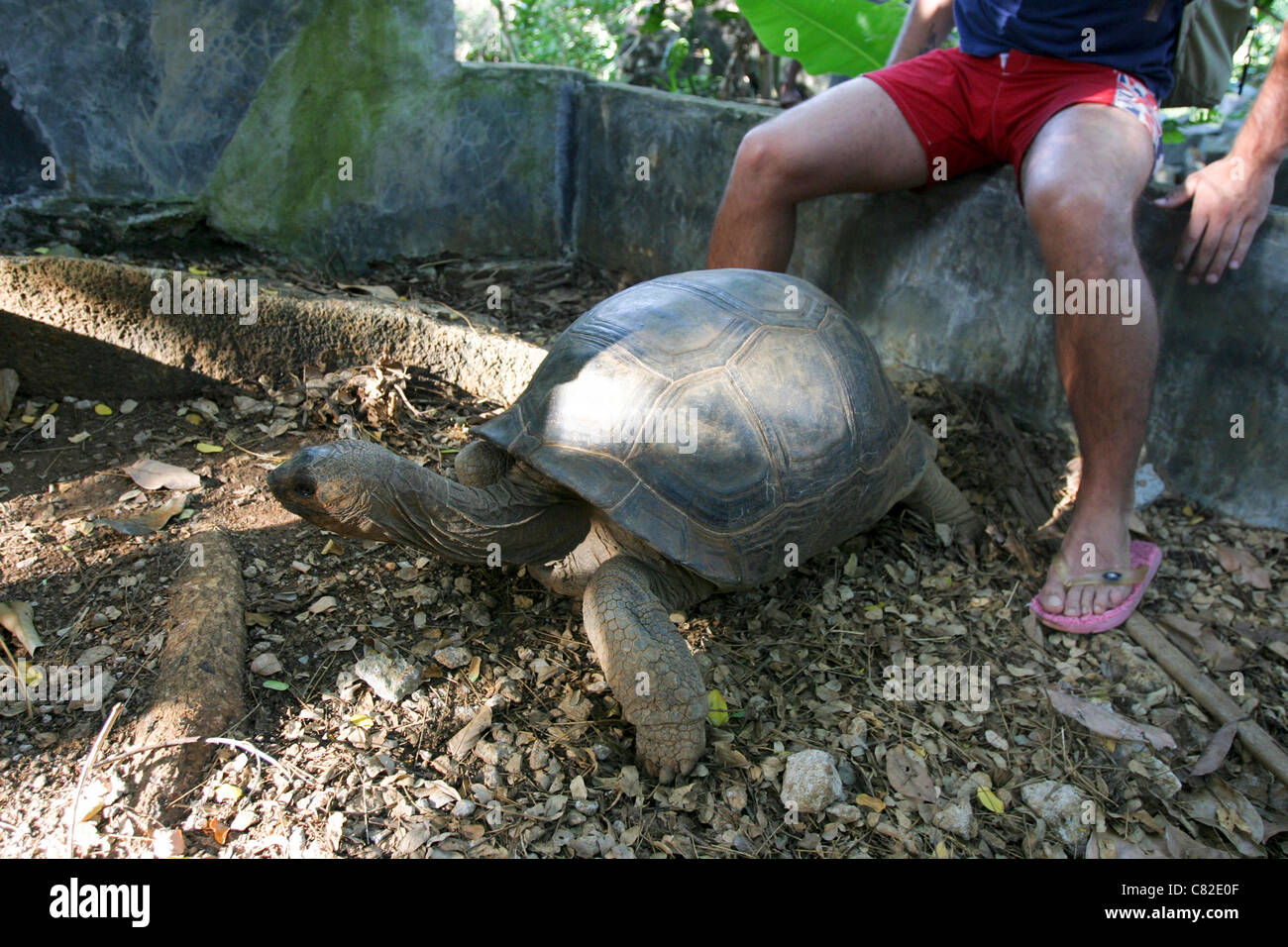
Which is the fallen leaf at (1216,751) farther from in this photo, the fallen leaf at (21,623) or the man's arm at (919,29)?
the fallen leaf at (21,623)

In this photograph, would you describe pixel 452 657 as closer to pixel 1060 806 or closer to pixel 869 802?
pixel 869 802

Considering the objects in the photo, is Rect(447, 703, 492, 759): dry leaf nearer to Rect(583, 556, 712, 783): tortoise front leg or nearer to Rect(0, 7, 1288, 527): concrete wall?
Rect(583, 556, 712, 783): tortoise front leg

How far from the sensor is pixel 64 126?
3.28 metres

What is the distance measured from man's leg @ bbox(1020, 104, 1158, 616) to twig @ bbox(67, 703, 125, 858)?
92.0 inches

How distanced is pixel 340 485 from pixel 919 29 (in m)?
2.77

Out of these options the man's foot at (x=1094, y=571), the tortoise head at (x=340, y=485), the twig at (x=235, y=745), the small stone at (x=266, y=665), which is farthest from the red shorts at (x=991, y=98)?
the twig at (x=235, y=745)

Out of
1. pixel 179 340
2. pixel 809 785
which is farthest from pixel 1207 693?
pixel 179 340

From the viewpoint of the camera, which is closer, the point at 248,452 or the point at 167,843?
the point at 167,843

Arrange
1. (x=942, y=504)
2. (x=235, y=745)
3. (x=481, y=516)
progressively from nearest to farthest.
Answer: (x=235, y=745) < (x=481, y=516) < (x=942, y=504)

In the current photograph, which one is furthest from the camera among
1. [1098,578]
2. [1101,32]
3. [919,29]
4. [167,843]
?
[919,29]

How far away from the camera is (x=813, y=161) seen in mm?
3051

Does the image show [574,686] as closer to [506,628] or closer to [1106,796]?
[506,628]

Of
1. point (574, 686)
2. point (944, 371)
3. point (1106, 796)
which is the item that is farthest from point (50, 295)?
point (1106, 796)

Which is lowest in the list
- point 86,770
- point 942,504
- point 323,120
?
point 86,770
